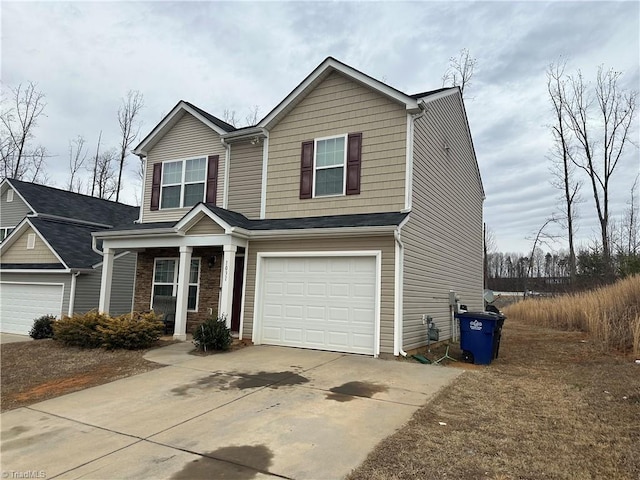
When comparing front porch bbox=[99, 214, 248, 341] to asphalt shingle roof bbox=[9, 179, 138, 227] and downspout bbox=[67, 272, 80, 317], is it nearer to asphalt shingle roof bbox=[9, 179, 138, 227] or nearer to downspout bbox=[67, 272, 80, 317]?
downspout bbox=[67, 272, 80, 317]

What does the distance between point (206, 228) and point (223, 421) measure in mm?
6430

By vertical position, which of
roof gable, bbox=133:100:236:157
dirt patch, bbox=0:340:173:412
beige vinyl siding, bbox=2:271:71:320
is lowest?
dirt patch, bbox=0:340:173:412

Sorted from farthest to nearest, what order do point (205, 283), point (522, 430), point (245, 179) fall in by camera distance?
point (205, 283), point (245, 179), point (522, 430)

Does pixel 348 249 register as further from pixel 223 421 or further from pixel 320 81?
pixel 223 421

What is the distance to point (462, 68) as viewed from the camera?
80.9 feet

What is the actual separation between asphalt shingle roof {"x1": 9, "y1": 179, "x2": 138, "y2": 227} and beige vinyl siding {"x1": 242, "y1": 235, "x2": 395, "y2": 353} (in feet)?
34.1

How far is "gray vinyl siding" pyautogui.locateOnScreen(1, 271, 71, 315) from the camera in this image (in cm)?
1513

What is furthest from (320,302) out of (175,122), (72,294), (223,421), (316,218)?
(72,294)

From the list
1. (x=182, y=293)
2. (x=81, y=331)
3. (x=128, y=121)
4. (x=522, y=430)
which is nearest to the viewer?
(x=522, y=430)

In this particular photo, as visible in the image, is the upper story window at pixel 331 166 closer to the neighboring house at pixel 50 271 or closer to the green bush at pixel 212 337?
the green bush at pixel 212 337

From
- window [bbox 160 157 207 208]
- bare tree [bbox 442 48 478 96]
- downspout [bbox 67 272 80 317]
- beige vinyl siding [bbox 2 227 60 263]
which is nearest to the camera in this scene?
window [bbox 160 157 207 208]

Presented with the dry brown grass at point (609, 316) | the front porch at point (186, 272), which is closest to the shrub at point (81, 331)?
the front porch at point (186, 272)

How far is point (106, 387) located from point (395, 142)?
778cm

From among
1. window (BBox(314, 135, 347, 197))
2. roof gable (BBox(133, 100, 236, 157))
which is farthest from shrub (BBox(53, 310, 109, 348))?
window (BBox(314, 135, 347, 197))
